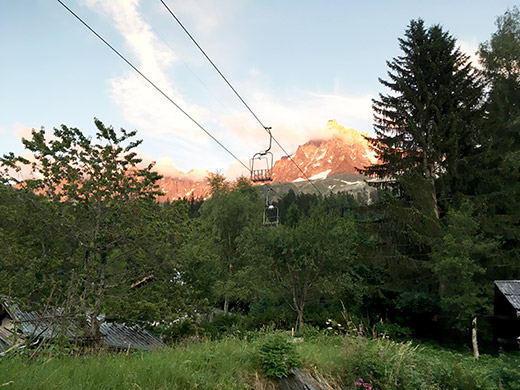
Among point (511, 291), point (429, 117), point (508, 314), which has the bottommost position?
point (508, 314)

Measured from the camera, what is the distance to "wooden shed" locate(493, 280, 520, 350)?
10289mm

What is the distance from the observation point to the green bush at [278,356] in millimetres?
5426

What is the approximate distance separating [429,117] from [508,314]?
1490 cm

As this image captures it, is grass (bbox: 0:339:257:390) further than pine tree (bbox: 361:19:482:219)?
No

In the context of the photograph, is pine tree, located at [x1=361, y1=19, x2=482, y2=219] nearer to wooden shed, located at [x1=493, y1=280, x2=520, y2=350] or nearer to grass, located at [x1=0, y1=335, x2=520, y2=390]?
wooden shed, located at [x1=493, y1=280, x2=520, y2=350]

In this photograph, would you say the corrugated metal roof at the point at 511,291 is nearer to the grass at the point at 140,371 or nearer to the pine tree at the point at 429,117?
the grass at the point at 140,371

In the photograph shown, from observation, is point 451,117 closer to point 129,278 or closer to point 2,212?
point 129,278

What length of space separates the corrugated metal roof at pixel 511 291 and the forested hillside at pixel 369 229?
5.49 meters

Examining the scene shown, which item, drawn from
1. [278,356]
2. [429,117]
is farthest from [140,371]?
[429,117]

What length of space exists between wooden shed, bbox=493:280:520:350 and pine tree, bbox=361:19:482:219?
9446 mm

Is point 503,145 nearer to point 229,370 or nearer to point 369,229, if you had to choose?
point 369,229

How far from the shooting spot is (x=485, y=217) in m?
19.4

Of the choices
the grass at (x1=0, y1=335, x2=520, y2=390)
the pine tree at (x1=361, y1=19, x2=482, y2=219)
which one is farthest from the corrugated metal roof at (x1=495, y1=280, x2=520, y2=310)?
the pine tree at (x1=361, y1=19, x2=482, y2=219)

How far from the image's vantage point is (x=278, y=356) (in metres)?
5.57
